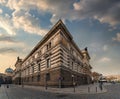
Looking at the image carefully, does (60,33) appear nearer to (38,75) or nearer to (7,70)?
(38,75)

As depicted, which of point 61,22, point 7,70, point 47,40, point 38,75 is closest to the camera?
point 61,22

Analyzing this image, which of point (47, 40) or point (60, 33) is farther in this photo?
point (47, 40)

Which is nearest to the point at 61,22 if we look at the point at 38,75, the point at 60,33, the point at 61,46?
the point at 60,33

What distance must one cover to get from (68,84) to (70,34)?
38.8ft

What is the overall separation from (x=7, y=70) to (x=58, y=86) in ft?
483

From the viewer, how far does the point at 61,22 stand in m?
37.3

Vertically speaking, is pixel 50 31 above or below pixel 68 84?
above

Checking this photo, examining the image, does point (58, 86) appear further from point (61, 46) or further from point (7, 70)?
point (7, 70)

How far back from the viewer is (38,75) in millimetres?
49750

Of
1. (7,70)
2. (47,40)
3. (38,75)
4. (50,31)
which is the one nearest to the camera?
(50,31)

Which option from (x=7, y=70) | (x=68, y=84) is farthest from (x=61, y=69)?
(x=7, y=70)

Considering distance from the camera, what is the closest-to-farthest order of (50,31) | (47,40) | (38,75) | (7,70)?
(50,31) < (47,40) < (38,75) < (7,70)

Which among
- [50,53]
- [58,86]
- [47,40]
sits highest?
[47,40]

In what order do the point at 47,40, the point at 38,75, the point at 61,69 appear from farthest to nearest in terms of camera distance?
the point at 38,75 → the point at 47,40 → the point at 61,69
